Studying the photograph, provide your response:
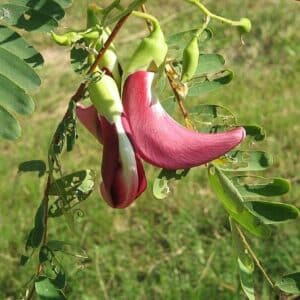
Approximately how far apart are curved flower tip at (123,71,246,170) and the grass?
2.60 feet

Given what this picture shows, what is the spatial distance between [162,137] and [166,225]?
4.93 ft

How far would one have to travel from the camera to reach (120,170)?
2.49ft

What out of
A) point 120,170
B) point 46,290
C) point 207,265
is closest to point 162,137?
point 120,170

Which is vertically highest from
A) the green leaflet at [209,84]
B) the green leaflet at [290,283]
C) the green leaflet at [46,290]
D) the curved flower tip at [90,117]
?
the curved flower tip at [90,117]

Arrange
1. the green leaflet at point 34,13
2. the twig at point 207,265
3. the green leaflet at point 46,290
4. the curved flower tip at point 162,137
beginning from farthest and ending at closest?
the twig at point 207,265, the green leaflet at point 46,290, the green leaflet at point 34,13, the curved flower tip at point 162,137

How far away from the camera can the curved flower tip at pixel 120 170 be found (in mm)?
756

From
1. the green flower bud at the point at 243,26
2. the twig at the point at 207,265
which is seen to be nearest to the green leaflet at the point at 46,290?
the green flower bud at the point at 243,26

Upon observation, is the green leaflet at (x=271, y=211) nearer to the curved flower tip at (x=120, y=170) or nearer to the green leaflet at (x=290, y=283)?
the green leaflet at (x=290, y=283)

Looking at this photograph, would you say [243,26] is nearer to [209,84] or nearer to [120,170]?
[120,170]

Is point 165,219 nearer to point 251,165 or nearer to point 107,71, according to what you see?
point 251,165

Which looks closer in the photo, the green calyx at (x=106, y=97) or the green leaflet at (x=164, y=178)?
the green calyx at (x=106, y=97)

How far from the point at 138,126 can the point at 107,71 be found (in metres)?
0.08

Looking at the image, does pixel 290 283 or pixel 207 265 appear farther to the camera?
pixel 207 265

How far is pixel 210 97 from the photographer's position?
2828mm
